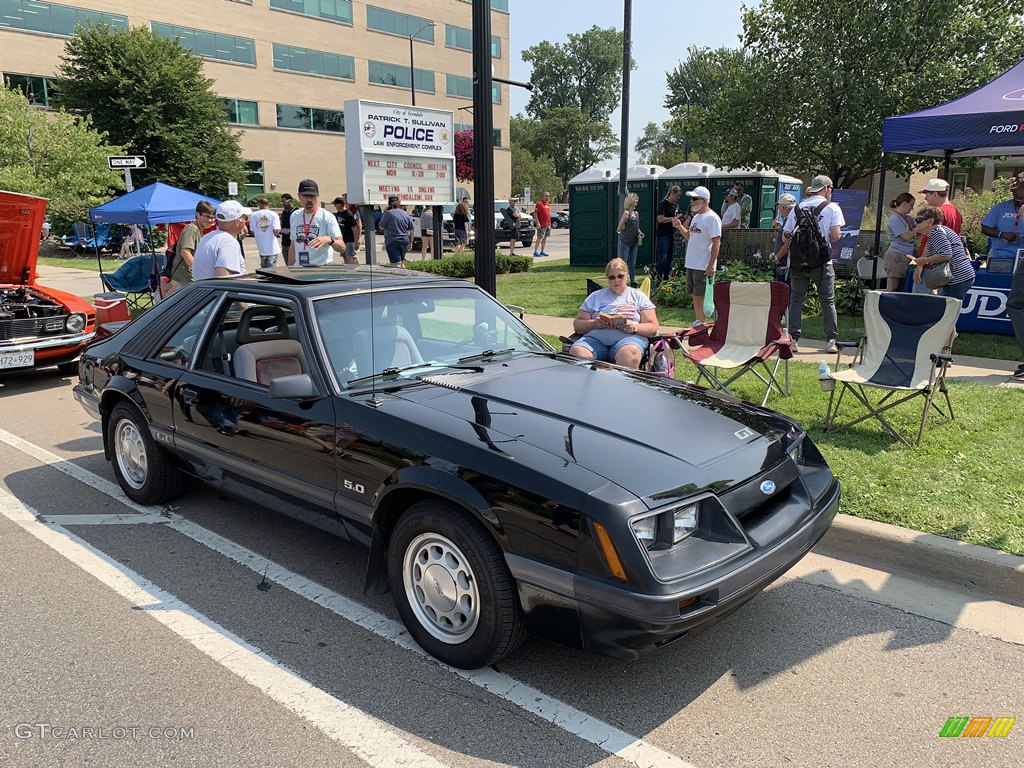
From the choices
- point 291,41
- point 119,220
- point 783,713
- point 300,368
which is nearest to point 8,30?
point 291,41

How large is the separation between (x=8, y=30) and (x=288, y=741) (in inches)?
1783

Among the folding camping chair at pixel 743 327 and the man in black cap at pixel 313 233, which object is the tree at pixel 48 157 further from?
the folding camping chair at pixel 743 327

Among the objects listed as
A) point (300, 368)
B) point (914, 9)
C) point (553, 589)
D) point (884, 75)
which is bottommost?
point (553, 589)

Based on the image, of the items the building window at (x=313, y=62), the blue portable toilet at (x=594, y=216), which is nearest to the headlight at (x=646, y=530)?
the blue portable toilet at (x=594, y=216)

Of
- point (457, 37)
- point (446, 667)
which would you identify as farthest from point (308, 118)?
point (446, 667)

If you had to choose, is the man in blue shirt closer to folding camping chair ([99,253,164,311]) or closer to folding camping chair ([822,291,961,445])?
folding camping chair ([822,291,961,445])

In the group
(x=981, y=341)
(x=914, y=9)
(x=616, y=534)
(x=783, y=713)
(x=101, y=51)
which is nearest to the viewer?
(x=616, y=534)

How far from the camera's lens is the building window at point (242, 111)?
45375 mm

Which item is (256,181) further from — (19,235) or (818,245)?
(818,245)

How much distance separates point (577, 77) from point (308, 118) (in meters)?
56.5

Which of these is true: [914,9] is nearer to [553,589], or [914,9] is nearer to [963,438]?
[963,438]

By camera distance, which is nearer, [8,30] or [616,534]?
[616,534]

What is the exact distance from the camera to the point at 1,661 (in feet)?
10.2

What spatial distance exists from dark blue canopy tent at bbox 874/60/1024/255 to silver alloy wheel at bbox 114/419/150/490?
8210mm
